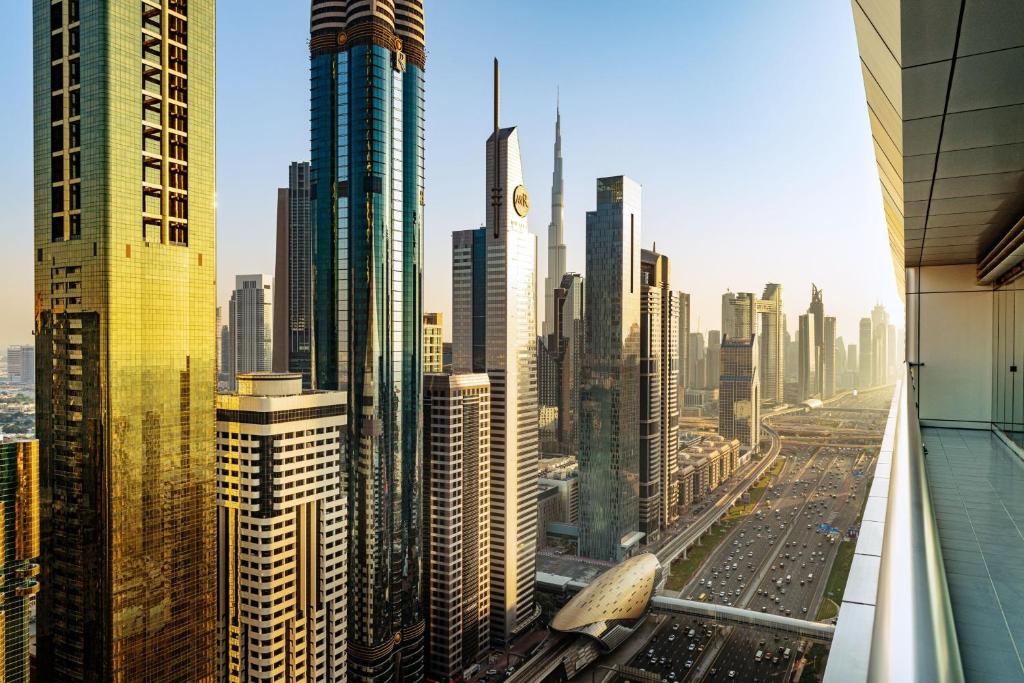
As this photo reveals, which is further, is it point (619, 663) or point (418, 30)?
point (418, 30)

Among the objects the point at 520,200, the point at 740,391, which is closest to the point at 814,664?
the point at 520,200

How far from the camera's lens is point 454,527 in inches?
925

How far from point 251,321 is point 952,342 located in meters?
34.2

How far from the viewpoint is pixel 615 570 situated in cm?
2428

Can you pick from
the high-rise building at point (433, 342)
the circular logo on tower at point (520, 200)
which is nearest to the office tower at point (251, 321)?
the high-rise building at point (433, 342)

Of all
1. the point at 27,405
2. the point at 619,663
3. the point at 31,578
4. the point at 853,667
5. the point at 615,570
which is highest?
the point at 853,667

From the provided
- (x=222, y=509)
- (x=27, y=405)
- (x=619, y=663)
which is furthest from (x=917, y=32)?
(x=619, y=663)

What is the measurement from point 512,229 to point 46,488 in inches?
752

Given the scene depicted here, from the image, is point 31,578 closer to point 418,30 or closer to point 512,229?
point 512,229

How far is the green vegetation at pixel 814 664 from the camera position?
760 inches

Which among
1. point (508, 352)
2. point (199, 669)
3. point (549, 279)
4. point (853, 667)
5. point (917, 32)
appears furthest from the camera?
point (549, 279)

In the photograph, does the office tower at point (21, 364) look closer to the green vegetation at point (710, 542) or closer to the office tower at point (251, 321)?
the office tower at point (251, 321)

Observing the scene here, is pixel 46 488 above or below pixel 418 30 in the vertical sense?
below

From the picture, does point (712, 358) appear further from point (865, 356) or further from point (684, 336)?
point (865, 356)
